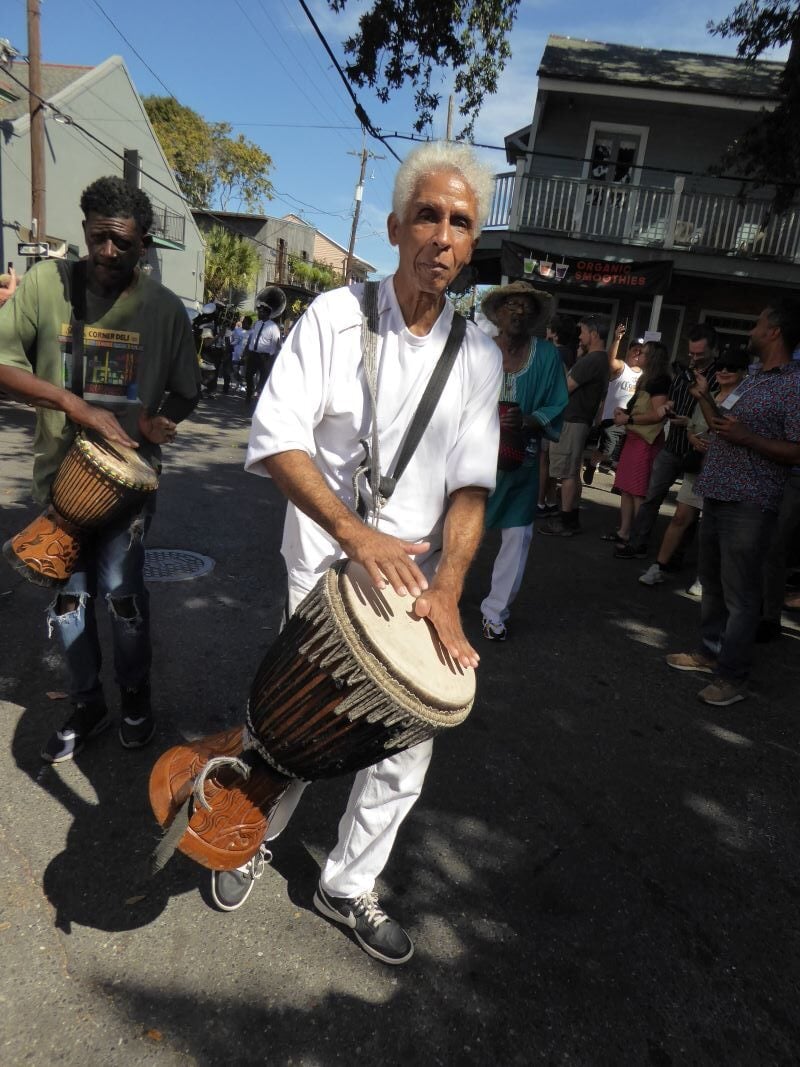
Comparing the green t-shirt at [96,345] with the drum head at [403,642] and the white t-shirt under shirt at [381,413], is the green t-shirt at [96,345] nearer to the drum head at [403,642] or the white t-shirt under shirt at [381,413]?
the white t-shirt under shirt at [381,413]

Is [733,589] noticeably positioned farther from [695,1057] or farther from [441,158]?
[441,158]

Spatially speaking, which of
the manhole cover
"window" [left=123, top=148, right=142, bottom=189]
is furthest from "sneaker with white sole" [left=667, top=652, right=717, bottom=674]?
"window" [left=123, top=148, right=142, bottom=189]

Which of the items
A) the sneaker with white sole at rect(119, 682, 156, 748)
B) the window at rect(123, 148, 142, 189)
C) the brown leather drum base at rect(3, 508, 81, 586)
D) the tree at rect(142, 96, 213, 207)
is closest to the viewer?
the brown leather drum base at rect(3, 508, 81, 586)

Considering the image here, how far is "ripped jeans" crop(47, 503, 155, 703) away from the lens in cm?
272

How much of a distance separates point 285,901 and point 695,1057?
3.96 ft

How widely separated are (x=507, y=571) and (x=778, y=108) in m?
8.92

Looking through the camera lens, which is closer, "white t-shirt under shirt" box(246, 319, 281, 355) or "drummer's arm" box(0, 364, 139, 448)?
"drummer's arm" box(0, 364, 139, 448)

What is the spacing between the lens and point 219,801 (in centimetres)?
183

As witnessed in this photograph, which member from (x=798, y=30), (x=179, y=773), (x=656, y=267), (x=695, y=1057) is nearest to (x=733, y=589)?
(x=695, y=1057)

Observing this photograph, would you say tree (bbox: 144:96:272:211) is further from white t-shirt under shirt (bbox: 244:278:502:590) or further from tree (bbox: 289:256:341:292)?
white t-shirt under shirt (bbox: 244:278:502:590)

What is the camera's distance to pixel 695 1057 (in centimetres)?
188

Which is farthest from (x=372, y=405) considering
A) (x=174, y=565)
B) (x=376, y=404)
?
(x=174, y=565)

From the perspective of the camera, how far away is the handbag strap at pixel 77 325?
2.60 meters

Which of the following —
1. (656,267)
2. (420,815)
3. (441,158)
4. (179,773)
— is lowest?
(420,815)
